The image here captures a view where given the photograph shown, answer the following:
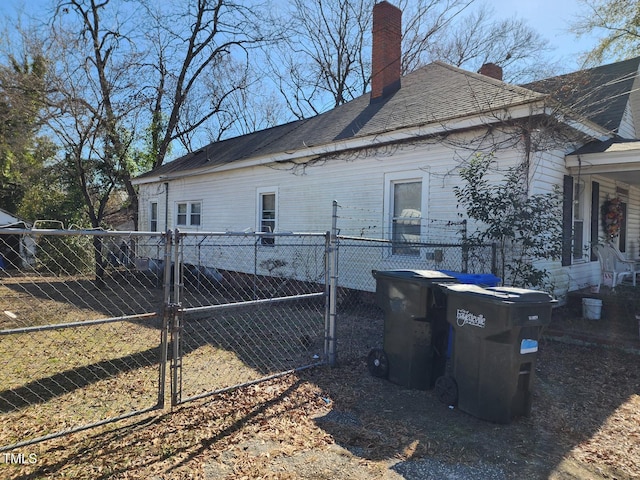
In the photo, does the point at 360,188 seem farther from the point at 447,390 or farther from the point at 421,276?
the point at 447,390

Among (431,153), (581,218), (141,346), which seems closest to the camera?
(141,346)

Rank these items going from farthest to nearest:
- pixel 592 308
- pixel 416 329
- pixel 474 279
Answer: pixel 592 308 < pixel 474 279 < pixel 416 329

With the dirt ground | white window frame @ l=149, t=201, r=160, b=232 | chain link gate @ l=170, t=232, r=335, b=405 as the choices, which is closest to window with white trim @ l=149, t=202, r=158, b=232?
white window frame @ l=149, t=201, r=160, b=232

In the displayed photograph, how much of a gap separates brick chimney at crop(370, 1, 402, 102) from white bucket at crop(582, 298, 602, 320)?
22.6ft

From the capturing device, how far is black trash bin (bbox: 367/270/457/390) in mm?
4332

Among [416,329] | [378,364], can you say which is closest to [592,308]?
[416,329]

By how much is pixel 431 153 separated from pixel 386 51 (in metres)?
4.61

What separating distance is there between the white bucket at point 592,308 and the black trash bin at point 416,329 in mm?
4011

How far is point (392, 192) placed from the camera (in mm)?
8789

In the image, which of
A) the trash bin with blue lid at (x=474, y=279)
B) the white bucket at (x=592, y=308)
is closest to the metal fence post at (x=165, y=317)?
the trash bin with blue lid at (x=474, y=279)

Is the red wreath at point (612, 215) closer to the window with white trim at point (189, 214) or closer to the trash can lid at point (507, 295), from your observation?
the trash can lid at point (507, 295)

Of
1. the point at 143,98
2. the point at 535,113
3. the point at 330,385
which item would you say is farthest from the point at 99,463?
the point at 143,98

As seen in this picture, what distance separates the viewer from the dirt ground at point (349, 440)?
294 centimetres

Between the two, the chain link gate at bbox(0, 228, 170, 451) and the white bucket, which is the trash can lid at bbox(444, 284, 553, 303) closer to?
the chain link gate at bbox(0, 228, 170, 451)
